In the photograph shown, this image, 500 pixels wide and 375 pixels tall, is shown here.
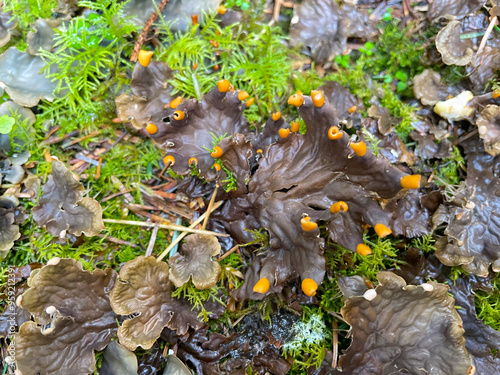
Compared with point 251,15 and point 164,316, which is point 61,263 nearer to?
point 164,316

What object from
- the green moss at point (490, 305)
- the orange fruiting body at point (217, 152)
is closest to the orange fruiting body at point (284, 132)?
the orange fruiting body at point (217, 152)

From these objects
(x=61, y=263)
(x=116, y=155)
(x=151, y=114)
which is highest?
(x=151, y=114)

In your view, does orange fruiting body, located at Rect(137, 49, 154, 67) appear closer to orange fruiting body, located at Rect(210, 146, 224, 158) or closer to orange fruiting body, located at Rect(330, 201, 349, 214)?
orange fruiting body, located at Rect(210, 146, 224, 158)

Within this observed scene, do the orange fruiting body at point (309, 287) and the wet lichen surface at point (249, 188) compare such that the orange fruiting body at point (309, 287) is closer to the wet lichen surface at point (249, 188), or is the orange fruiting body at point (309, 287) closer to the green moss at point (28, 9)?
the wet lichen surface at point (249, 188)

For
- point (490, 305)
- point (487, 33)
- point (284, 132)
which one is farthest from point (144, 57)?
point (490, 305)

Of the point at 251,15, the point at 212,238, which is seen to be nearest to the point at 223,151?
the point at 212,238

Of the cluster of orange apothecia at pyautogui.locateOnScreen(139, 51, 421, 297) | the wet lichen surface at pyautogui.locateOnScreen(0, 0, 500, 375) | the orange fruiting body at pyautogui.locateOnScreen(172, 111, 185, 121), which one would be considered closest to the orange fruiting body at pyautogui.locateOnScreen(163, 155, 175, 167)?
the wet lichen surface at pyautogui.locateOnScreen(0, 0, 500, 375)
